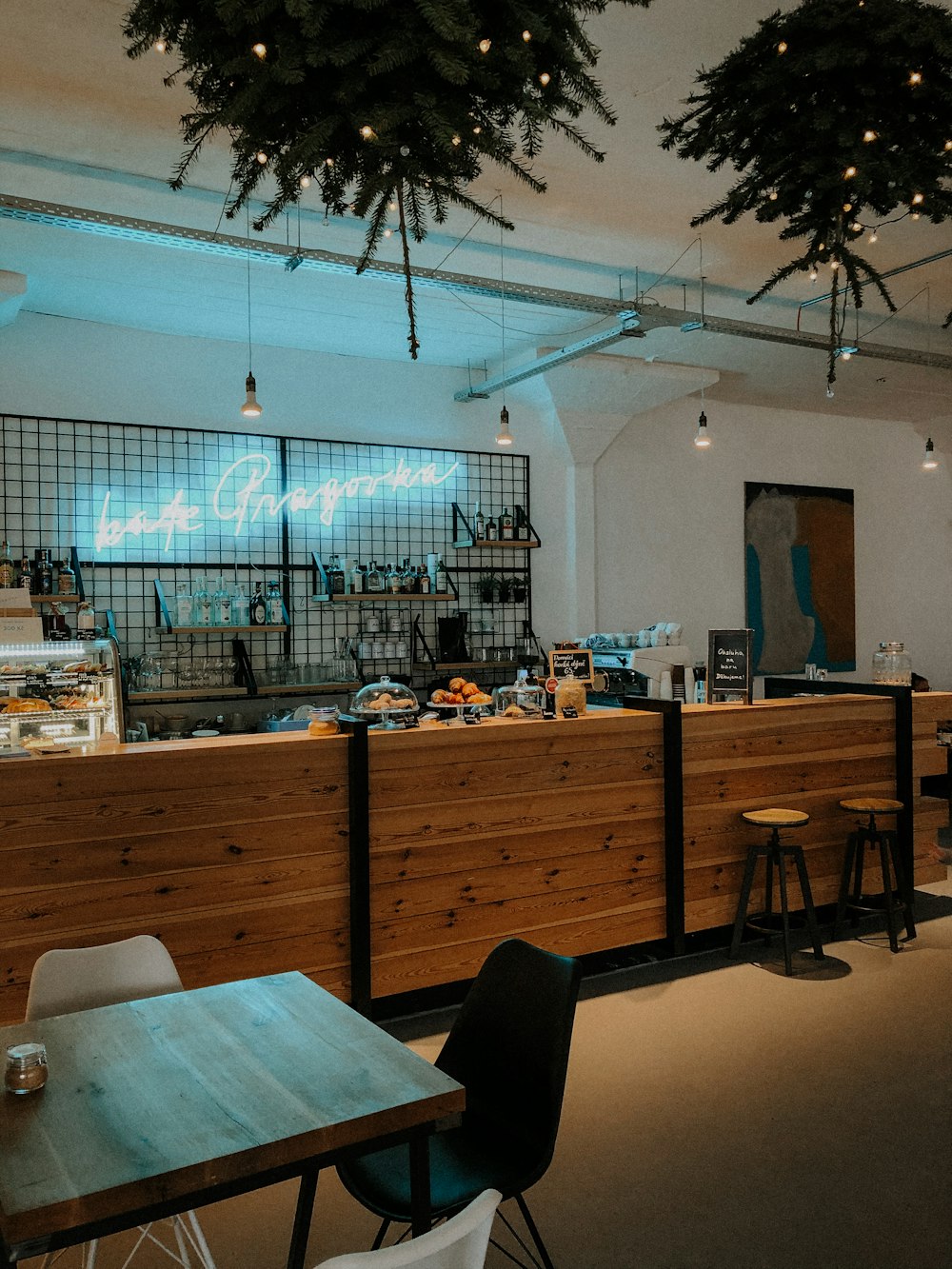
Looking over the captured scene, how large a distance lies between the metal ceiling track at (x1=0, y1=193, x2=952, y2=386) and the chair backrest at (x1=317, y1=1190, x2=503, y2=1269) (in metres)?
4.37

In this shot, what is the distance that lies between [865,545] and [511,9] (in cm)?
921

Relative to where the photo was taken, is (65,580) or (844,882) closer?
(844,882)

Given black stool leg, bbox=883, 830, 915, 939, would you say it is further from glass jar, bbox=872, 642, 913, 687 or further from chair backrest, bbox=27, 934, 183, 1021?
chair backrest, bbox=27, 934, 183, 1021

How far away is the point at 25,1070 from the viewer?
1823mm

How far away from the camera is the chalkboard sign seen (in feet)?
15.9

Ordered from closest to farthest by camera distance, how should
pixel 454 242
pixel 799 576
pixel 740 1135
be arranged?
pixel 740 1135
pixel 454 242
pixel 799 576

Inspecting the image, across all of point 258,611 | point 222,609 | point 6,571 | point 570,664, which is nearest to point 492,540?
point 258,611

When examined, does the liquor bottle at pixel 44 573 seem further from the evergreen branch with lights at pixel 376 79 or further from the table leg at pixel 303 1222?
the table leg at pixel 303 1222

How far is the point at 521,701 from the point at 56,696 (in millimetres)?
2086

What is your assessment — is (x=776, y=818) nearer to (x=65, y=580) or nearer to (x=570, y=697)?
(x=570, y=697)

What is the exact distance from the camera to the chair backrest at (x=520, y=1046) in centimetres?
216

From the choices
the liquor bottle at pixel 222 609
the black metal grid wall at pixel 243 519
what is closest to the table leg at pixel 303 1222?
the liquor bottle at pixel 222 609

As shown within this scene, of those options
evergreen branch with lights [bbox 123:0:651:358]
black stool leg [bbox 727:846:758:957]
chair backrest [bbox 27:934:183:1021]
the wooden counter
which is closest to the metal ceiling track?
the wooden counter

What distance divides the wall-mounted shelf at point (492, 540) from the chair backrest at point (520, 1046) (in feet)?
17.8
